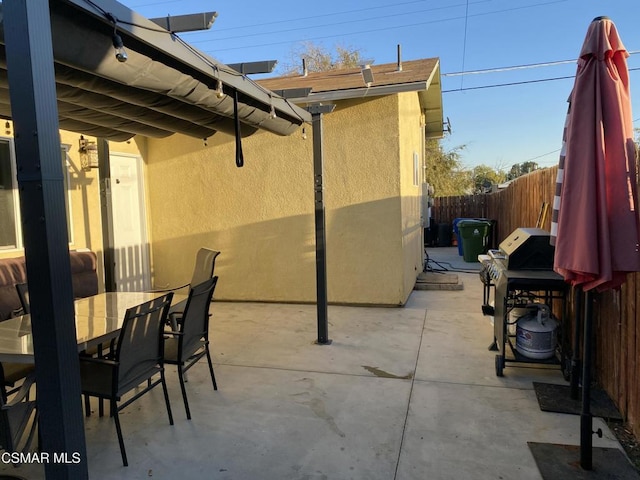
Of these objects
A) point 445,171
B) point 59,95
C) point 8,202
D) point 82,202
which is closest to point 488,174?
point 445,171

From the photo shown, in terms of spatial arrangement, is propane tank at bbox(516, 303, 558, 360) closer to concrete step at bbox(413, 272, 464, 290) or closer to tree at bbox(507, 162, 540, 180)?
concrete step at bbox(413, 272, 464, 290)

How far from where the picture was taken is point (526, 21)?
607 inches

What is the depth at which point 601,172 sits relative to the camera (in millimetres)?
2455

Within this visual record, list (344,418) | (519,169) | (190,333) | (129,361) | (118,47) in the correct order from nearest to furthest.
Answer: (118,47)
(129,361)
(344,418)
(190,333)
(519,169)

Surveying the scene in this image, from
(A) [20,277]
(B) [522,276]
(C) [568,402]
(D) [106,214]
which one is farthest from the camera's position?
(D) [106,214]

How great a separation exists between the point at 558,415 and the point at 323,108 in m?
3.58

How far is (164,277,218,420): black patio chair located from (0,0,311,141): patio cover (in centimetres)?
146

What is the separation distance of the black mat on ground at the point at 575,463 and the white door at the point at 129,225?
600 cm

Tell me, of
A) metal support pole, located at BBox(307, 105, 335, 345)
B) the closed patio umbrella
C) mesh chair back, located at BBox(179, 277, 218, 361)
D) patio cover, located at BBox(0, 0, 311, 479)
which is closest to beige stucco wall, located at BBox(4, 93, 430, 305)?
metal support pole, located at BBox(307, 105, 335, 345)

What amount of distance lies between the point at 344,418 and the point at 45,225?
2.54 m

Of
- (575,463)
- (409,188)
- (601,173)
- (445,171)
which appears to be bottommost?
(575,463)

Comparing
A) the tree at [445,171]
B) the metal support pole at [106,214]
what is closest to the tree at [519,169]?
→ the tree at [445,171]

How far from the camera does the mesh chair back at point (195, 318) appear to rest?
133 inches

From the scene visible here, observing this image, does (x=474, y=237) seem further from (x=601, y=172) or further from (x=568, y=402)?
(x=601, y=172)
